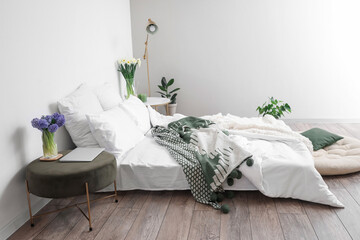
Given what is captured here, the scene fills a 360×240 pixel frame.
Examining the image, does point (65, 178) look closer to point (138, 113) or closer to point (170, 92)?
point (138, 113)

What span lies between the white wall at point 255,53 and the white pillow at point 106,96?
1.92m

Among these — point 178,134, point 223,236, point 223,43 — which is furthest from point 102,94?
point 223,43

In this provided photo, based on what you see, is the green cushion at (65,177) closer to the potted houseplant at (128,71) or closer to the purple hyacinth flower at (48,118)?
the purple hyacinth flower at (48,118)

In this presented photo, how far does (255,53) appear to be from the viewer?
5.60 metres

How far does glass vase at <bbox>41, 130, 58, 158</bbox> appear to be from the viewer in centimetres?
270

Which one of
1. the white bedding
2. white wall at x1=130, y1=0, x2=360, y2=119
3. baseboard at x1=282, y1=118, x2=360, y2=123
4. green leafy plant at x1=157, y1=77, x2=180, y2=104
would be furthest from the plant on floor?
baseboard at x1=282, y1=118, x2=360, y2=123

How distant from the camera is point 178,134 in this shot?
3.55m

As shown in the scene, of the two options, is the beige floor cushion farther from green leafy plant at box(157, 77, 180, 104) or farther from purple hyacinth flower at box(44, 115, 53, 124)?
green leafy plant at box(157, 77, 180, 104)

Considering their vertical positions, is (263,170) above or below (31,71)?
below

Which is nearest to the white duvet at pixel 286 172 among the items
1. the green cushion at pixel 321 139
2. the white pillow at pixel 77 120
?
the green cushion at pixel 321 139

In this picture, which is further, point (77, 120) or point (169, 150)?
point (169, 150)

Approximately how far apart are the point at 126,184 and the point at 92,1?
213 centimetres

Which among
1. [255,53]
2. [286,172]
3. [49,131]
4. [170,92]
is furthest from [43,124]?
[255,53]

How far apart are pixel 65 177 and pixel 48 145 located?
0.40 metres
